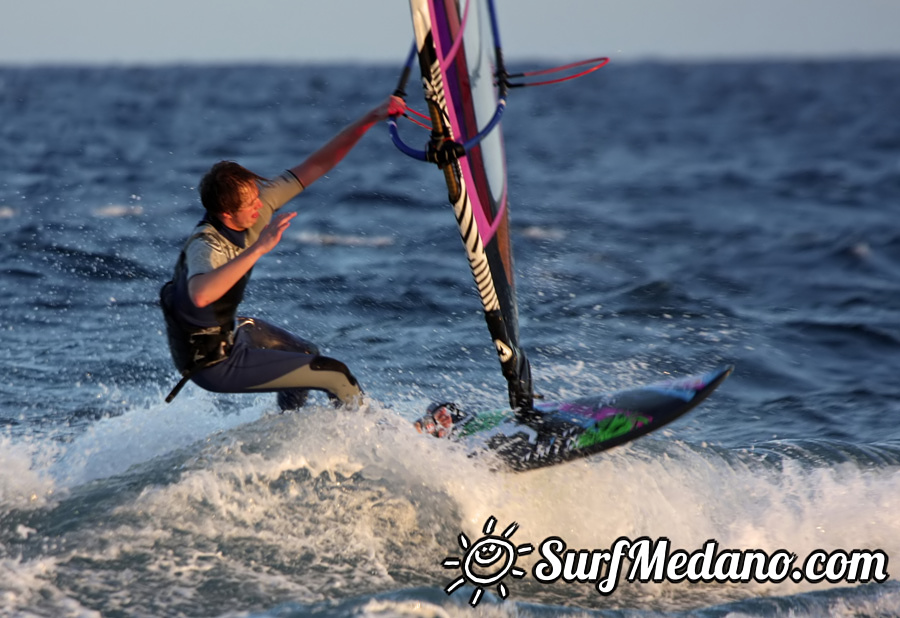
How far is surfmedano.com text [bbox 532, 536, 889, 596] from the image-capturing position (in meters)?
4.23

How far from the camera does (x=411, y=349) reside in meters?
7.17

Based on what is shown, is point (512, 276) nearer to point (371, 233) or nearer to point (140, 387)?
point (140, 387)

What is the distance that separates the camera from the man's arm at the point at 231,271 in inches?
152

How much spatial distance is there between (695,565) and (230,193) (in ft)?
8.72

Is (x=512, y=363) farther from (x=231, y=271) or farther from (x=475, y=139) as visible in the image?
(x=231, y=271)

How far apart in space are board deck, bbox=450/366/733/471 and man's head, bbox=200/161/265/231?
1.49m

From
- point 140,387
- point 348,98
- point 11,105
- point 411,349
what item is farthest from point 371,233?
point 348,98

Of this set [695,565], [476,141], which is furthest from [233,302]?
[695,565]

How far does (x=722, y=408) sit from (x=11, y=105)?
113ft

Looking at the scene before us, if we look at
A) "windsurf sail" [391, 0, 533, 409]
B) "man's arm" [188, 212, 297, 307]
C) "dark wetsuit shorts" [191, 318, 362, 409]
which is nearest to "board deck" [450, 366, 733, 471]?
"windsurf sail" [391, 0, 533, 409]

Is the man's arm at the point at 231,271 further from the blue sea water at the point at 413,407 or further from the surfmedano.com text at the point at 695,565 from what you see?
the surfmedano.com text at the point at 695,565

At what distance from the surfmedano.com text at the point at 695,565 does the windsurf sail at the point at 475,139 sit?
900 millimetres

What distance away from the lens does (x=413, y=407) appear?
576 centimetres

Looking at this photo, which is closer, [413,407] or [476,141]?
[476,141]
